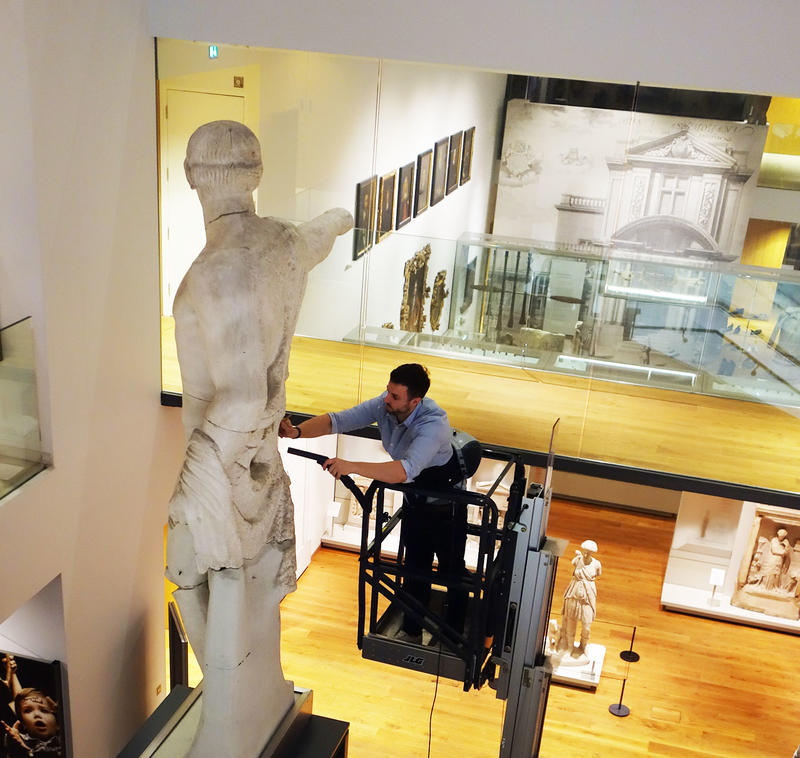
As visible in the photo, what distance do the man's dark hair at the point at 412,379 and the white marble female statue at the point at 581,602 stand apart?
4.93m

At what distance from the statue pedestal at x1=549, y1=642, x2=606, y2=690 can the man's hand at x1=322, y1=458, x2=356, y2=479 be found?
18.0 ft

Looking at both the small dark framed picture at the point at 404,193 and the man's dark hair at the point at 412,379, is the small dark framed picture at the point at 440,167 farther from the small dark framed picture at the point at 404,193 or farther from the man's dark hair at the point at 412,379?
the man's dark hair at the point at 412,379

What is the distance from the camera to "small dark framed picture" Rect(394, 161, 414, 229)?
246 inches

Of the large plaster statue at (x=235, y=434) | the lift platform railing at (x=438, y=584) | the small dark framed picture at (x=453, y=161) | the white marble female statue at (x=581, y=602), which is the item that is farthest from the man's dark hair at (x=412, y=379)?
the white marble female statue at (x=581, y=602)

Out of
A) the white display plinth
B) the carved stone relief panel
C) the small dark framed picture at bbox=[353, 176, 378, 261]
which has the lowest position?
the white display plinth

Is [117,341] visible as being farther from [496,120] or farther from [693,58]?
[693,58]

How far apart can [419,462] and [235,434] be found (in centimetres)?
108

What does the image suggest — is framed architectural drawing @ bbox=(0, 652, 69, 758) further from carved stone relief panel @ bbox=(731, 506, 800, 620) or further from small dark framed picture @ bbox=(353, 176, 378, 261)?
carved stone relief panel @ bbox=(731, 506, 800, 620)

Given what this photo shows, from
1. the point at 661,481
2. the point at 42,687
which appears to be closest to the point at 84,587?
the point at 42,687

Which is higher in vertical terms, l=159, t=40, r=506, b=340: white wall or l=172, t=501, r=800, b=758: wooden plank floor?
l=159, t=40, r=506, b=340: white wall

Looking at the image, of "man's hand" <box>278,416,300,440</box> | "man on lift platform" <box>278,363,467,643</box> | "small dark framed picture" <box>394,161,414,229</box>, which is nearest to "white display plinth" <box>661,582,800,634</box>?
"small dark framed picture" <box>394,161,414,229</box>

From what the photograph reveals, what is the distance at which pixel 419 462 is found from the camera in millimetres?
4211

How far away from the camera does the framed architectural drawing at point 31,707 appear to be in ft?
19.2

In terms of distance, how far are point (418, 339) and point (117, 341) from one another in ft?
6.93
